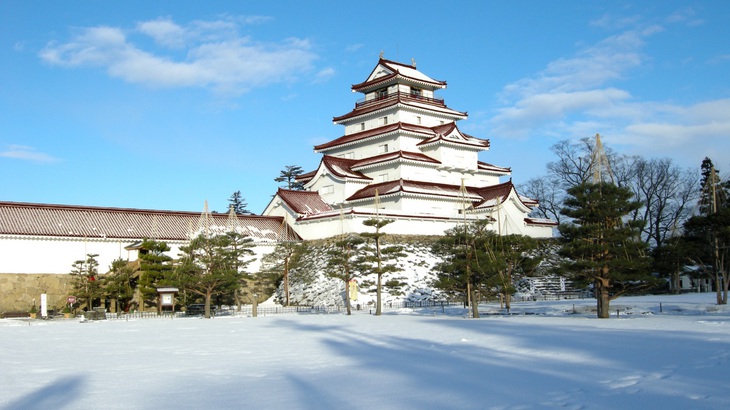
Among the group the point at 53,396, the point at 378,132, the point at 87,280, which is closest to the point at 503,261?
the point at 53,396

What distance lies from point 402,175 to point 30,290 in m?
25.4

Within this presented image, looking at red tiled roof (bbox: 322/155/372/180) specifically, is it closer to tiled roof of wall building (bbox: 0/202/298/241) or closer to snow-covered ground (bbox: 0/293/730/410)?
tiled roof of wall building (bbox: 0/202/298/241)

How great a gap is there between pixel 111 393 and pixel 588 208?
2160cm

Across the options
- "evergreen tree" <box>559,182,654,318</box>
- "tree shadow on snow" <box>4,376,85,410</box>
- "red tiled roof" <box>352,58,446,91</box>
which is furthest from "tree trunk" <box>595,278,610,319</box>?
"red tiled roof" <box>352,58,446,91</box>

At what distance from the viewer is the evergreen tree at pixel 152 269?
120 feet

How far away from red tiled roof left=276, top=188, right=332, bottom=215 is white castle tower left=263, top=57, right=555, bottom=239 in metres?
0.08

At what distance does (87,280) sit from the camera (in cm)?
3738

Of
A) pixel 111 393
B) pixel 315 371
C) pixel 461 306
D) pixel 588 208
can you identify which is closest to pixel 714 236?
pixel 588 208

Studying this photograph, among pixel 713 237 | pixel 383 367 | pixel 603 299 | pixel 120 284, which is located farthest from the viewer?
pixel 120 284

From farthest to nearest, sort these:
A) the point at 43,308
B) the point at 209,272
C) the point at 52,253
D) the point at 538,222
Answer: the point at 538,222 < the point at 52,253 < the point at 209,272 < the point at 43,308

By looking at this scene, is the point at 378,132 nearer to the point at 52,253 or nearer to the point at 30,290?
the point at 52,253

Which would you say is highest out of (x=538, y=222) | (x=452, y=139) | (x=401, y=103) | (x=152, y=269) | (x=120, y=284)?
(x=401, y=103)

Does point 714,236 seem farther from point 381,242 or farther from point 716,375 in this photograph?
Result: point 716,375

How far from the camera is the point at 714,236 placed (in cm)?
3216
